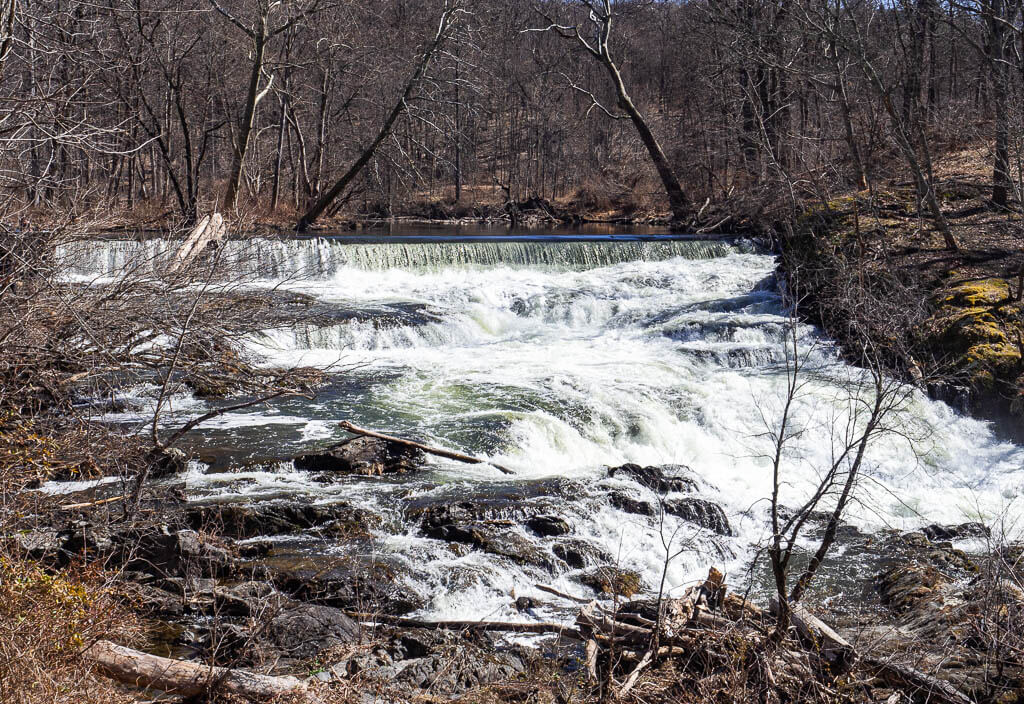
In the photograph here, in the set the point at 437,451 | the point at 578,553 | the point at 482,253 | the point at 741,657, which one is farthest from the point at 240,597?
the point at 482,253

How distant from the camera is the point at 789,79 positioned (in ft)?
73.0

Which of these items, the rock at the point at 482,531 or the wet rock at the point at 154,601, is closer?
the wet rock at the point at 154,601

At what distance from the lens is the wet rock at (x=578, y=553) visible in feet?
21.8

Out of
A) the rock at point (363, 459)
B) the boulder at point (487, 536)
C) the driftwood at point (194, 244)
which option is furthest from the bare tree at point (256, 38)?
the boulder at point (487, 536)

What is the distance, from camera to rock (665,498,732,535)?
7.57 metres

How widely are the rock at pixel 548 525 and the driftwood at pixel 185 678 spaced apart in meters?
3.15

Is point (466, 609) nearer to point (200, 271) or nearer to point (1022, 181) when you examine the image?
point (200, 271)

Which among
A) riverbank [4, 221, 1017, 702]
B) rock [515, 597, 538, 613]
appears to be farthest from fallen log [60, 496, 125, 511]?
rock [515, 597, 538, 613]

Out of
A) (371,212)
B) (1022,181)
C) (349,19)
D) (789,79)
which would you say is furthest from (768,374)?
(371,212)

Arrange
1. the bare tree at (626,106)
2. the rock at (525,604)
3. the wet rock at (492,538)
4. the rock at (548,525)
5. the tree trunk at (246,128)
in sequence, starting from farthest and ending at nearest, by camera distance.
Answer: the bare tree at (626,106), the tree trunk at (246,128), the rock at (548,525), the wet rock at (492,538), the rock at (525,604)

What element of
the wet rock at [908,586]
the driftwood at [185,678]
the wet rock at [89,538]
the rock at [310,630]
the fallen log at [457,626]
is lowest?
the wet rock at [908,586]

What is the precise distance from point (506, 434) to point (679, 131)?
25302mm

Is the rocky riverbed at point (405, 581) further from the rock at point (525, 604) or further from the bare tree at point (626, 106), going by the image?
the bare tree at point (626, 106)

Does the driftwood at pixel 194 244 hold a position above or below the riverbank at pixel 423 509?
above
